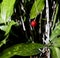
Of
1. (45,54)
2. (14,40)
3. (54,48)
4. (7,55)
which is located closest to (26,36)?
(14,40)

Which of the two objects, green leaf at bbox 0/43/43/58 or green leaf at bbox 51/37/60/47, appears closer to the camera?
green leaf at bbox 0/43/43/58

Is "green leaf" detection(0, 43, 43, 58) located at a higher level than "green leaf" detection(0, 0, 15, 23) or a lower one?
lower

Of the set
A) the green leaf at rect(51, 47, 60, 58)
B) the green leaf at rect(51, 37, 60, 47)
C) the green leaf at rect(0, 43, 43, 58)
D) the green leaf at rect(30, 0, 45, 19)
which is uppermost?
the green leaf at rect(30, 0, 45, 19)

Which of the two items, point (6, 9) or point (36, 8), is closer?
point (6, 9)

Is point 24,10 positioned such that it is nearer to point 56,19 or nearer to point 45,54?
point 56,19

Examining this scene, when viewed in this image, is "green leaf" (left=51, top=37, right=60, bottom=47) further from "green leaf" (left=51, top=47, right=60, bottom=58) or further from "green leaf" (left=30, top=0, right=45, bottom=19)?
"green leaf" (left=30, top=0, right=45, bottom=19)

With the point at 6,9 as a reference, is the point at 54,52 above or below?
below

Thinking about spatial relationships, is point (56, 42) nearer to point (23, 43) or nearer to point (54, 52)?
point (54, 52)

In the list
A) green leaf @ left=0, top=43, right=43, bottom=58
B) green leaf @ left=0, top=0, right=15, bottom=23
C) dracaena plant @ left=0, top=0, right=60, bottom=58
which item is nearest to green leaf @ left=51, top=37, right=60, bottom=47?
dracaena plant @ left=0, top=0, right=60, bottom=58

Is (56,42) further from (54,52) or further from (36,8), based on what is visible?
(36,8)

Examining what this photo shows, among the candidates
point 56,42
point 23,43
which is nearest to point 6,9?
point 23,43

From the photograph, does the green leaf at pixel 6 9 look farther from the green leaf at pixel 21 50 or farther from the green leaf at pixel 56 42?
the green leaf at pixel 56 42

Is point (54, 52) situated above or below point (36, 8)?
below
